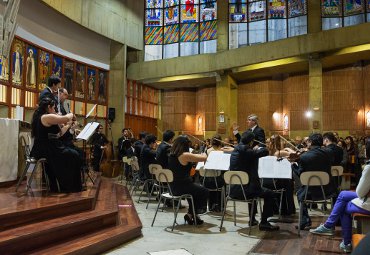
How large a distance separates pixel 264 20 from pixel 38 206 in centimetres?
1323

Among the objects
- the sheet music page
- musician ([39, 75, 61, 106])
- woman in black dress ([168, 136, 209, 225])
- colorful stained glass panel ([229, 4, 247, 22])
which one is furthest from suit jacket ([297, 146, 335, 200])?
colorful stained glass panel ([229, 4, 247, 22])

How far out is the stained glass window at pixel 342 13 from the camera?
44.0 feet

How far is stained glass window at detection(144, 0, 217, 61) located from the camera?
16.4 m

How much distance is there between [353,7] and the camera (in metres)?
13.6

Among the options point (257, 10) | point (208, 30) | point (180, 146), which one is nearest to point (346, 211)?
point (180, 146)

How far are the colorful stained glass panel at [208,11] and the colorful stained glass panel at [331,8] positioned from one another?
4.49 m

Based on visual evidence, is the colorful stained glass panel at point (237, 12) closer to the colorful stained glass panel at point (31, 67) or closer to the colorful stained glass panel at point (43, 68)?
the colorful stained glass panel at point (43, 68)

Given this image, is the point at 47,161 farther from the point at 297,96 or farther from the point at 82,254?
the point at 297,96

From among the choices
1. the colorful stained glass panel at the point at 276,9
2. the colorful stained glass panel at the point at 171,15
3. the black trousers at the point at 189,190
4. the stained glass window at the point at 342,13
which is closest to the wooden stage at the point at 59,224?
the black trousers at the point at 189,190

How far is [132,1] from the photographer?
1608 centimetres

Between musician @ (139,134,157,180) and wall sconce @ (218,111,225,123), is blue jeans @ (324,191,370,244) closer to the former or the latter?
musician @ (139,134,157,180)

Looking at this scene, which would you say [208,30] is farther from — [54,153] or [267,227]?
[54,153]

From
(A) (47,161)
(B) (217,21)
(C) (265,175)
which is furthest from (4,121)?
(B) (217,21)

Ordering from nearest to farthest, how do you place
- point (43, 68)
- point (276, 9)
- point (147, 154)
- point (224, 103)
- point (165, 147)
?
point (165, 147) → point (147, 154) → point (43, 68) → point (276, 9) → point (224, 103)
